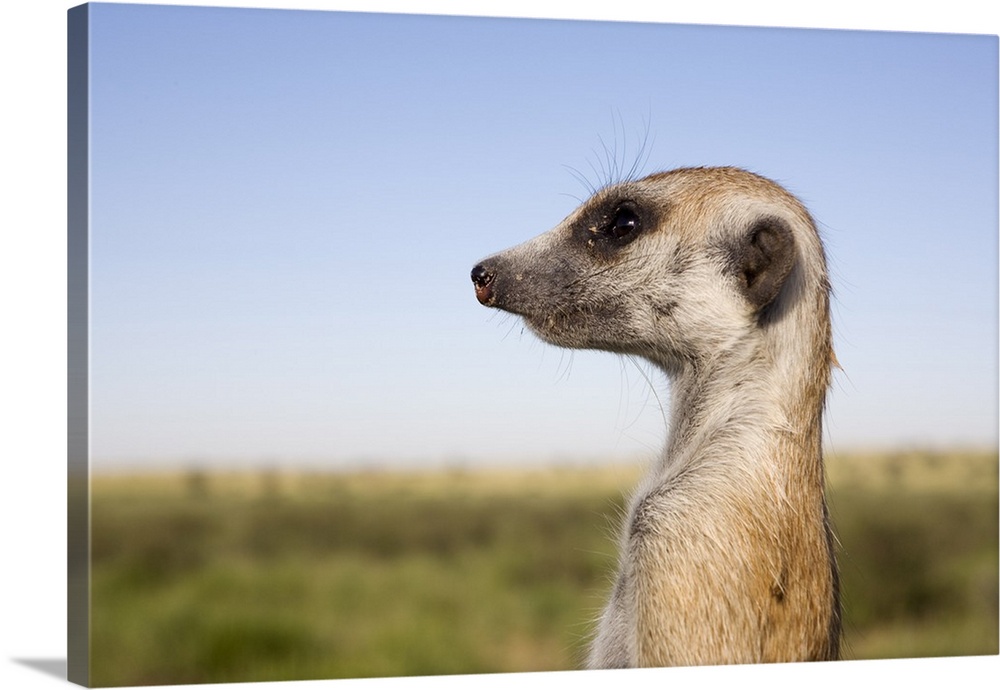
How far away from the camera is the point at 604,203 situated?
264 inches

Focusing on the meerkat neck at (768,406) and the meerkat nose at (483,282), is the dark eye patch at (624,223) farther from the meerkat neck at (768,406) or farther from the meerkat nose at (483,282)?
the meerkat neck at (768,406)

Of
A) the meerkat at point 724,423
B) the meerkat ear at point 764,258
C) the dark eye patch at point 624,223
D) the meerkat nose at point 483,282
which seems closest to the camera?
the meerkat at point 724,423

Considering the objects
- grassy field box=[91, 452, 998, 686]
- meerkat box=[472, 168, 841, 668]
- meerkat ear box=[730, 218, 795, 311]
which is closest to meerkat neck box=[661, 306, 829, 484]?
meerkat box=[472, 168, 841, 668]

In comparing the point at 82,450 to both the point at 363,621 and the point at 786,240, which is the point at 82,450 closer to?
the point at 363,621

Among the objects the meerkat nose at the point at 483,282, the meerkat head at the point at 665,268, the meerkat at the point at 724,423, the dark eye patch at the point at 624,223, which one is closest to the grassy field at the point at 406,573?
the meerkat at the point at 724,423

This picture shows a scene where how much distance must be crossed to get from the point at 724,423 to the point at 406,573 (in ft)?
9.33

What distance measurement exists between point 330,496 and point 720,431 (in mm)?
2573

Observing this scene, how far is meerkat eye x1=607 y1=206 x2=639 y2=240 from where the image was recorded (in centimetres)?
660

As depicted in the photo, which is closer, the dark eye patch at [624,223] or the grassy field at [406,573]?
the dark eye patch at [624,223]

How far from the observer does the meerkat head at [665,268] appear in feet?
20.5

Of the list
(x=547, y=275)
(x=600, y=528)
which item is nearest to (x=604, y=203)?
(x=547, y=275)

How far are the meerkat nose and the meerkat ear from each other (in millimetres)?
1109

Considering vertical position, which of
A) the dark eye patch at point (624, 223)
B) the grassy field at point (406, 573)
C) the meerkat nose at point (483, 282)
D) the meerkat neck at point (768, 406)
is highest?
the dark eye patch at point (624, 223)

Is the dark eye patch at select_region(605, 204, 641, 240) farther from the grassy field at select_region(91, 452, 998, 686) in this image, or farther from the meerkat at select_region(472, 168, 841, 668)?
the grassy field at select_region(91, 452, 998, 686)
